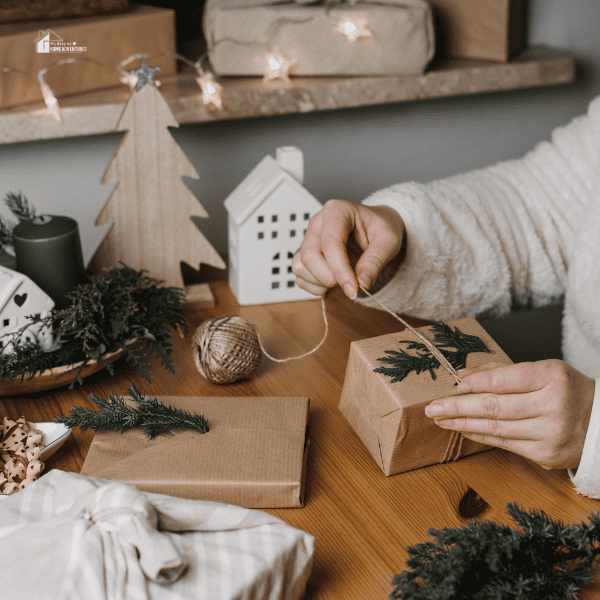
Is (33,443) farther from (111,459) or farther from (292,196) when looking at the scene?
(292,196)

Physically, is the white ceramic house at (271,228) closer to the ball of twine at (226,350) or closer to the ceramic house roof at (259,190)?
the ceramic house roof at (259,190)

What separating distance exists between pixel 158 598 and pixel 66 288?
59cm

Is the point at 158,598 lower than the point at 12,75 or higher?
lower

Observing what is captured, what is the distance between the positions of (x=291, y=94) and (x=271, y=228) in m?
0.33

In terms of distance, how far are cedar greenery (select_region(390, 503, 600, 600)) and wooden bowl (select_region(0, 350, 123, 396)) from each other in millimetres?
496

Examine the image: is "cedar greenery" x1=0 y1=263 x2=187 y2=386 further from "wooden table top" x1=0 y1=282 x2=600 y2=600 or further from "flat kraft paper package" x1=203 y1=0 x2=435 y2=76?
"flat kraft paper package" x1=203 y1=0 x2=435 y2=76

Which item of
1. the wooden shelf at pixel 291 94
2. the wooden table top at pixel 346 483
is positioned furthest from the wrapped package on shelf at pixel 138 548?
the wooden shelf at pixel 291 94

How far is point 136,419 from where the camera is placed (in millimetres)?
716

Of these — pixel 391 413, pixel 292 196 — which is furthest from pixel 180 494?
pixel 292 196

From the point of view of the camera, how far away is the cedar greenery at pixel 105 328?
0.81 m

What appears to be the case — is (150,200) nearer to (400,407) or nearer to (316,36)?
(316,36)

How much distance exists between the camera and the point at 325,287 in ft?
2.85

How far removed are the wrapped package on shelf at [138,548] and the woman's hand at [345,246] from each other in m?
0.36

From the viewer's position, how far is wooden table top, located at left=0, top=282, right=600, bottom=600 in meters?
0.60
